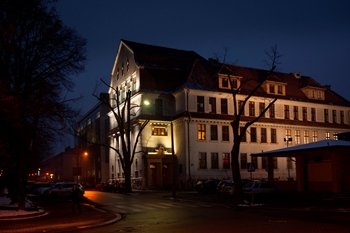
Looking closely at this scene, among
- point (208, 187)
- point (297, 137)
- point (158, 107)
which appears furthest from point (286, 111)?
point (208, 187)

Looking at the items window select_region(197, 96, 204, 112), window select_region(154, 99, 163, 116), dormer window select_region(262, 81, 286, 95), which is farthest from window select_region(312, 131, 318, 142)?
window select_region(154, 99, 163, 116)

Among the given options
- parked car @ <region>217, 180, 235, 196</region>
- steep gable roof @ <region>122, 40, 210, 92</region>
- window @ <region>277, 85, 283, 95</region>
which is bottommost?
parked car @ <region>217, 180, 235, 196</region>

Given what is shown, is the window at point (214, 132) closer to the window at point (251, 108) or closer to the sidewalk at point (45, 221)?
the window at point (251, 108)

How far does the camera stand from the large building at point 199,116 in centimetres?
5769

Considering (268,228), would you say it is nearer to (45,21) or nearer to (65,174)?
(45,21)

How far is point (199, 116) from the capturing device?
57.6 meters

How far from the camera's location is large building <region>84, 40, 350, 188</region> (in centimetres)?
5769

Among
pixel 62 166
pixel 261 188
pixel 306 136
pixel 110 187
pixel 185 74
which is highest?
pixel 185 74

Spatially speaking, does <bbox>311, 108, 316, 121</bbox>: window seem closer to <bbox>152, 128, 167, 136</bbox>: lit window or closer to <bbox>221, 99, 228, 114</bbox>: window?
<bbox>221, 99, 228, 114</bbox>: window

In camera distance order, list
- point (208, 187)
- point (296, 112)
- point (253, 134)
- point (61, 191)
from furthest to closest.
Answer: point (296, 112), point (253, 134), point (208, 187), point (61, 191)

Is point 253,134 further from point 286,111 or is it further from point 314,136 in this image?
point 314,136

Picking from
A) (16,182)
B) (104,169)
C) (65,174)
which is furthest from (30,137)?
(65,174)

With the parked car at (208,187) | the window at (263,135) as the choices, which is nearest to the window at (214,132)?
the window at (263,135)

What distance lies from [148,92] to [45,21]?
108 ft
